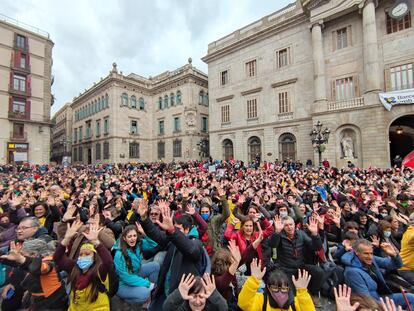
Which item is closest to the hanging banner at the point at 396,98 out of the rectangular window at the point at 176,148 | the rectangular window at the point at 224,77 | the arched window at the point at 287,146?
the arched window at the point at 287,146

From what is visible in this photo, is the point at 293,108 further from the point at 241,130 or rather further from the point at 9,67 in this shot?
the point at 9,67

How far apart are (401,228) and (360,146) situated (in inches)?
643

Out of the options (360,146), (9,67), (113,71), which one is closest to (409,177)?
(360,146)

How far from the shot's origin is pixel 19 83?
26766 millimetres

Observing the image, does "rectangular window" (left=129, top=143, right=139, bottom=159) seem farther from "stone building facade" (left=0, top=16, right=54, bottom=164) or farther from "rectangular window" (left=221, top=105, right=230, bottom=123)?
"rectangular window" (left=221, top=105, right=230, bottom=123)

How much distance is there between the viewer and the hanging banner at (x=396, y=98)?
16.1 metres

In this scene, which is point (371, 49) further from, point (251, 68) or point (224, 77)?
point (224, 77)

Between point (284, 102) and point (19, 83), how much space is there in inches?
1252

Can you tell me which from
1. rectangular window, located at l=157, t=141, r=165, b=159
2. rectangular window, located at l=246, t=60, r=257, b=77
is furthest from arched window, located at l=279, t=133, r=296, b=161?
rectangular window, located at l=157, t=141, r=165, b=159

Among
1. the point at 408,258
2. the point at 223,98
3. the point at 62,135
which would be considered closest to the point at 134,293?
the point at 408,258

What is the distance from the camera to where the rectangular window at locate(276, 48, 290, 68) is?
2268 cm

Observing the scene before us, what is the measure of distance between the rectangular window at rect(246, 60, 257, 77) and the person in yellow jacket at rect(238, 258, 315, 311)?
2574 cm

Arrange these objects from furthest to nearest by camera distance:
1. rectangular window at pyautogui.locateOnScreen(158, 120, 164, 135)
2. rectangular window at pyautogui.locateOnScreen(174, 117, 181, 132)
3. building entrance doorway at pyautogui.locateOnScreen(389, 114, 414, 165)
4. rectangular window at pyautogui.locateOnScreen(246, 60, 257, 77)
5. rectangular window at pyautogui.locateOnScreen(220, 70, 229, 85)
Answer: rectangular window at pyautogui.locateOnScreen(158, 120, 164, 135) < rectangular window at pyautogui.locateOnScreen(174, 117, 181, 132) < rectangular window at pyautogui.locateOnScreen(220, 70, 229, 85) < rectangular window at pyautogui.locateOnScreen(246, 60, 257, 77) < building entrance doorway at pyautogui.locateOnScreen(389, 114, 414, 165)

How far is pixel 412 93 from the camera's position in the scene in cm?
1603
